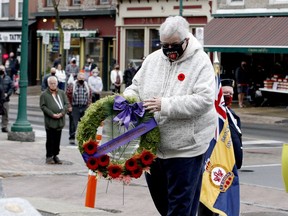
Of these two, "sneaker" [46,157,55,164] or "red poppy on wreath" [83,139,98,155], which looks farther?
"sneaker" [46,157,55,164]

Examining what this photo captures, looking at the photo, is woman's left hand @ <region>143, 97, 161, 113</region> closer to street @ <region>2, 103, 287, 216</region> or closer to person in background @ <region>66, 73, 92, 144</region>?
street @ <region>2, 103, 287, 216</region>

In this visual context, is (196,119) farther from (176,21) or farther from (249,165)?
(249,165)

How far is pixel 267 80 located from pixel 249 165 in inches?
664

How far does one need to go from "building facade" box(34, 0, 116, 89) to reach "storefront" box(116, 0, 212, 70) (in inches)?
33.1

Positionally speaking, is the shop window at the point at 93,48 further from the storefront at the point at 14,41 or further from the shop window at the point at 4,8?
the shop window at the point at 4,8

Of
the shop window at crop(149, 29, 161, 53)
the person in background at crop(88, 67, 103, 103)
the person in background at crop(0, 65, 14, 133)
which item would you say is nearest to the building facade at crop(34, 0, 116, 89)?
the shop window at crop(149, 29, 161, 53)

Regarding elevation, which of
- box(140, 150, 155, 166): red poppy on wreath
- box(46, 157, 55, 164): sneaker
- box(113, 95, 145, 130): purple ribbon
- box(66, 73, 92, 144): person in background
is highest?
box(113, 95, 145, 130): purple ribbon

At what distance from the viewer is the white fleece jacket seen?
20.5 ft

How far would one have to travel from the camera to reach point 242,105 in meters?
32.3

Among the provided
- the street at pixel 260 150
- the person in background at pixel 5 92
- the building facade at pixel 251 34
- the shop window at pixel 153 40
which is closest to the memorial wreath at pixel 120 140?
the street at pixel 260 150

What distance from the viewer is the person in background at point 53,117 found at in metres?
15.5

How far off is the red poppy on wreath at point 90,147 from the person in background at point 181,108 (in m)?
0.48

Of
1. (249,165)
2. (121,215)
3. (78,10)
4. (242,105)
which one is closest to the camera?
(121,215)

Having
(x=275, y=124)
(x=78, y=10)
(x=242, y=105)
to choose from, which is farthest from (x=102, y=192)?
(x=78, y=10)
